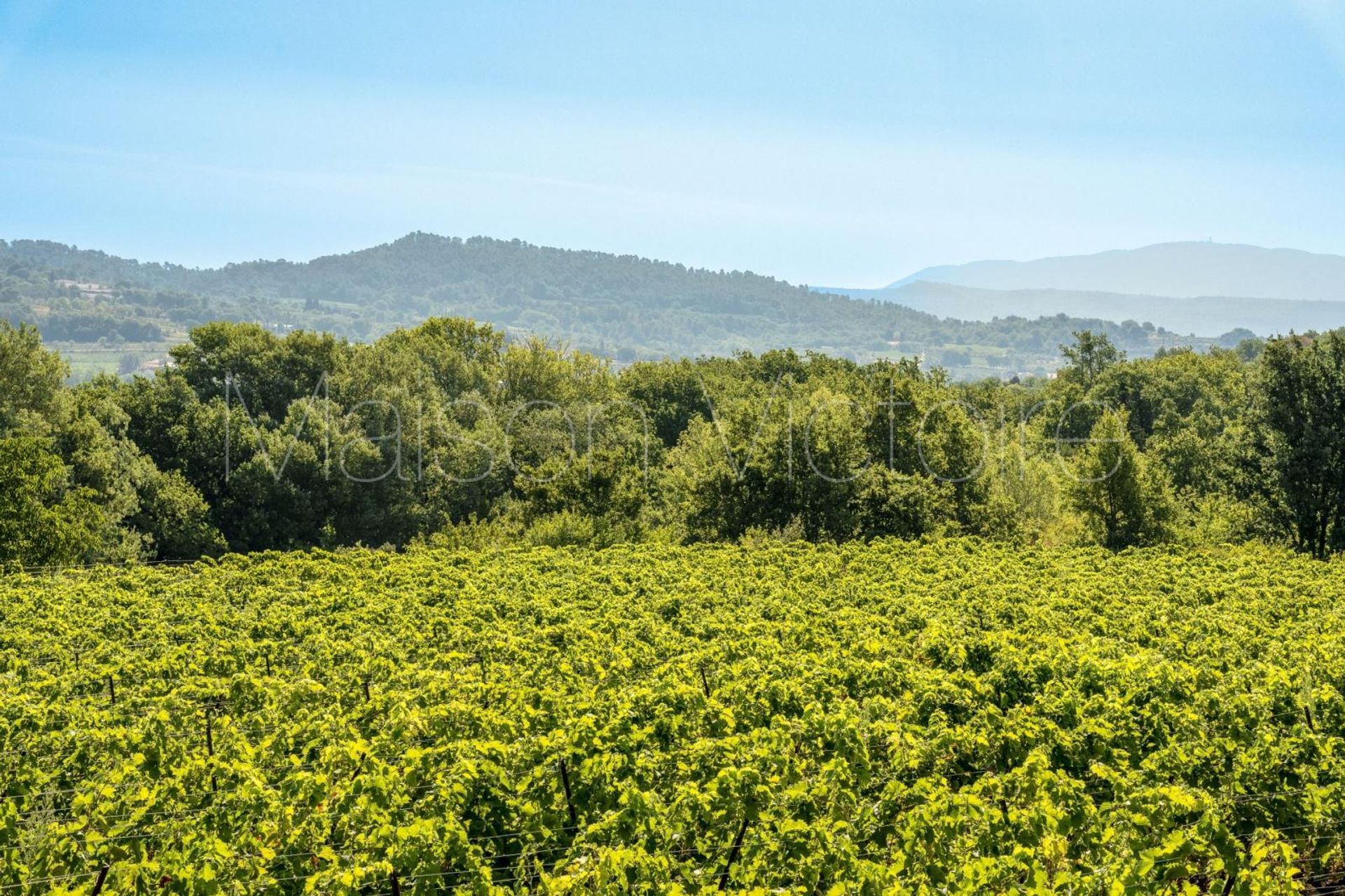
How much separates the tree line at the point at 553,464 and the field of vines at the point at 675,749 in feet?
75.7

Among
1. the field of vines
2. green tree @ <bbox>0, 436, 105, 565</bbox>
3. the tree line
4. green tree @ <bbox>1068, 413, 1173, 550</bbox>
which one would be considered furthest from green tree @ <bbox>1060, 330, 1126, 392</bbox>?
green tree @ <bbox>0, 436, 105, 565</bbox>

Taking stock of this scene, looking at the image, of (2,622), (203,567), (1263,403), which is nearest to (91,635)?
(2,622)

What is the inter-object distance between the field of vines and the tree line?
23.1 metres

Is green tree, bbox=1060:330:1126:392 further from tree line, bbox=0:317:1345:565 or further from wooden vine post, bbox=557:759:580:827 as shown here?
wooden vine post, bbox=557:759:580:827

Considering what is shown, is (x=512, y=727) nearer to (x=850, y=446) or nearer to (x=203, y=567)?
(x=203, y=567)

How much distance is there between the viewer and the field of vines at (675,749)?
25.9 ft

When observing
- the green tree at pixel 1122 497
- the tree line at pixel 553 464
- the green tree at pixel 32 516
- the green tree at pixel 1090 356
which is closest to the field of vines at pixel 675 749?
the green tree at pixel 32 516

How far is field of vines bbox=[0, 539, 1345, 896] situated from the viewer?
789 centimetres

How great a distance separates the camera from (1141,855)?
7629 mm

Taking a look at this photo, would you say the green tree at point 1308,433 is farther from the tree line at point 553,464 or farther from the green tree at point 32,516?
the green tree at point 32,516

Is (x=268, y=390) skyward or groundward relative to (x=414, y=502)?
skyward

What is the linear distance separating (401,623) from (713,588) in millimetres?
7114

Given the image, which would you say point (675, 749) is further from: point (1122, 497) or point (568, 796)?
point (1122, 497)

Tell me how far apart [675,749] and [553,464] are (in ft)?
112
